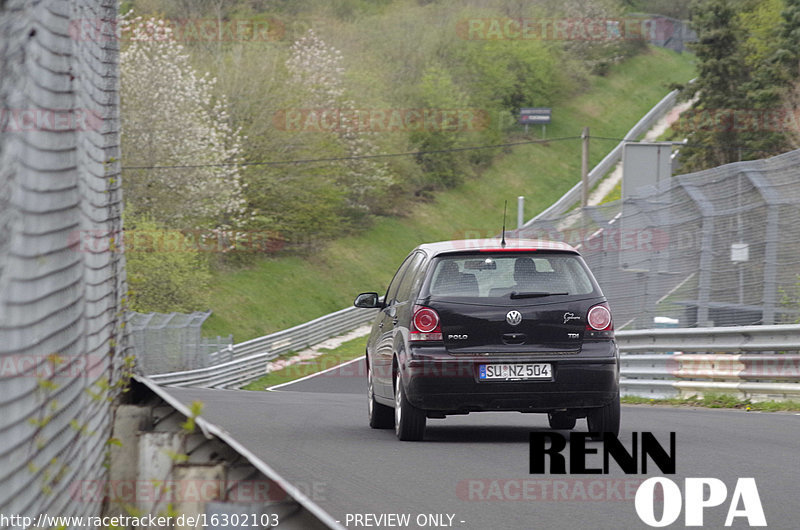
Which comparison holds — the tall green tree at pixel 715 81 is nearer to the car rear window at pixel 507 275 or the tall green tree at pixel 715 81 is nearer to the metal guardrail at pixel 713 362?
the metal guardrail at pixel 713 362

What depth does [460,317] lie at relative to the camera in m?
9.42

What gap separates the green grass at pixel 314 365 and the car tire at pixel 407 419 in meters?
27.2

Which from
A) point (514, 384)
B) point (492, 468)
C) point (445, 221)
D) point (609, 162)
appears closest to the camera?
point (492, 468)

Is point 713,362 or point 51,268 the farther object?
point 713,362

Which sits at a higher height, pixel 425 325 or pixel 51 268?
pixel 51 268

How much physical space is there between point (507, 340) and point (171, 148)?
130ft

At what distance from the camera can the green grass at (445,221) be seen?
48.5 m

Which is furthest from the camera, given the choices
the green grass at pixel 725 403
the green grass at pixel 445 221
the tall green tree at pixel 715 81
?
the tall green tree at pixel 715 81

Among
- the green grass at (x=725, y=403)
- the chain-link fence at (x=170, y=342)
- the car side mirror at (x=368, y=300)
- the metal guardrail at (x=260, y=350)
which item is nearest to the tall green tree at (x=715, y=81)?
the metal guardrail at (x=260, y=350)

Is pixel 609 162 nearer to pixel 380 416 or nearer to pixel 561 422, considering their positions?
pixel 380 416

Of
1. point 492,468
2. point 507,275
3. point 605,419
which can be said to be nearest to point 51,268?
point 492,468

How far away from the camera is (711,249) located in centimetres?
1653

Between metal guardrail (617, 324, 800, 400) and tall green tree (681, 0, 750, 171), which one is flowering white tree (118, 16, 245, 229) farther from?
metal guardrail (617, 324, 800, 400)

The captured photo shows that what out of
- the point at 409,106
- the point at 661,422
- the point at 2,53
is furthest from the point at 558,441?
the point at 409,106
